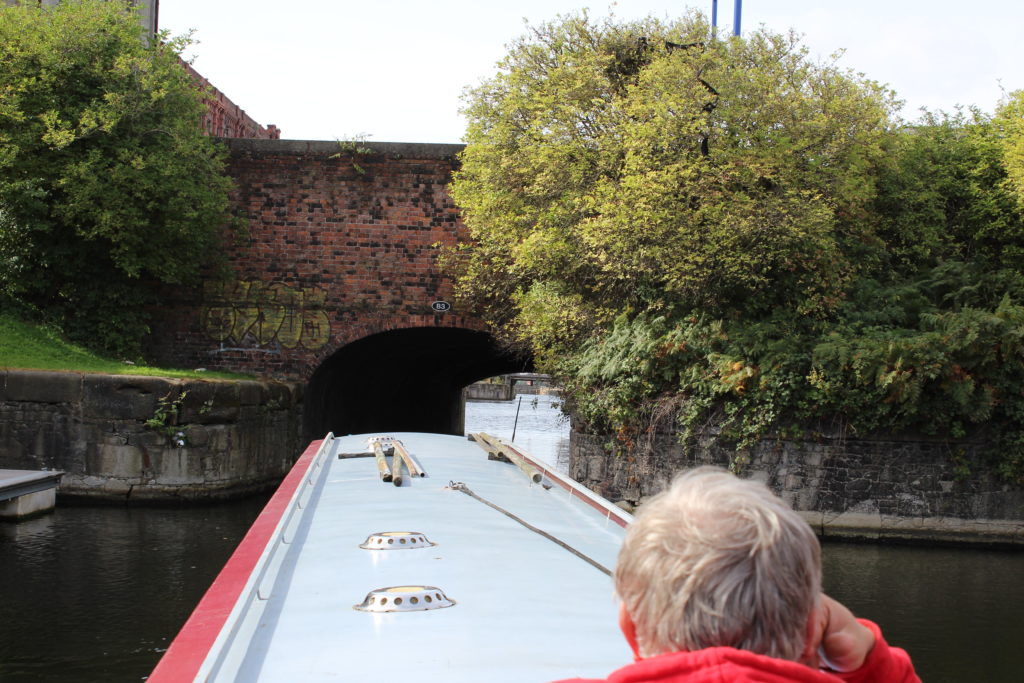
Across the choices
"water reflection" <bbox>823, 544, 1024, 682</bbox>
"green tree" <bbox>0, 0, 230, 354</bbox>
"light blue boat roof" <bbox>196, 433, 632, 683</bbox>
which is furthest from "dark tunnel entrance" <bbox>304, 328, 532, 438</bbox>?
"light blue boat roof" <bbox>196, 433, 632, 683</bbox>

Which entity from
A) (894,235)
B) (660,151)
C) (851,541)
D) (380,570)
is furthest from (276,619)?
(894,235)

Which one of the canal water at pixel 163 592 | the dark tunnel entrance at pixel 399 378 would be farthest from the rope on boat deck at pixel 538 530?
the dark tunnel entrance at pixel 399 378

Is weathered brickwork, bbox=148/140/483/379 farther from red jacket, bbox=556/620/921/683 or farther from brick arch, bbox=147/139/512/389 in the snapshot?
red jacket, bbox=556/620/921/683

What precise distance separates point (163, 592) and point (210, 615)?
5.13m

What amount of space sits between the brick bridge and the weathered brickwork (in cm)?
2

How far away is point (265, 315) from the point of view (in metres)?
15.8

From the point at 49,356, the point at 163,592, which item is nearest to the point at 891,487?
the point at 163,592

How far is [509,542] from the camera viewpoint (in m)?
4.23

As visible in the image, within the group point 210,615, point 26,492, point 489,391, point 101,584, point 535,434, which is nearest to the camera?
point 210,615

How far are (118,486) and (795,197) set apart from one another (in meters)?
8.87

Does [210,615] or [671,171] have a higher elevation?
[671,171]

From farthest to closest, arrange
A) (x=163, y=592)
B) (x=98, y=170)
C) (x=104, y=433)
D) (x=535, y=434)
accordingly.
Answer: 1. (x=535, y=434)
2. (x=98, y=170)
3. (x=104, y=433)
4. (x=163, y=592)

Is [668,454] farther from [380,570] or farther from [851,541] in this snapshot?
[380,570]

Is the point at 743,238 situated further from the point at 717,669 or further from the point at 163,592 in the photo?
the point at 717,669
